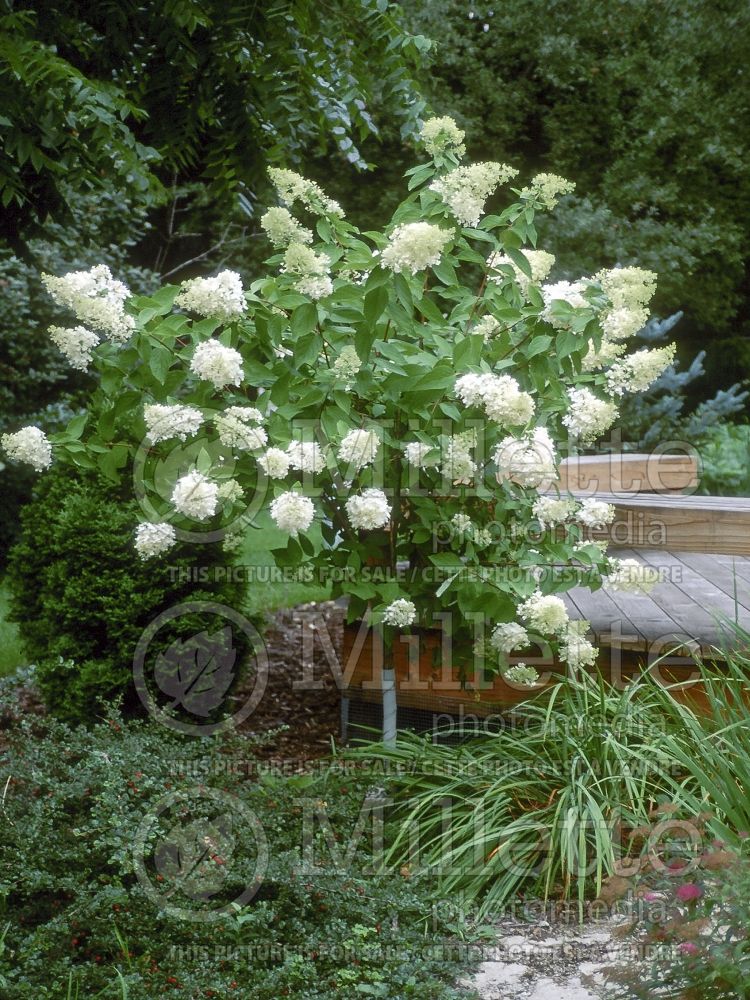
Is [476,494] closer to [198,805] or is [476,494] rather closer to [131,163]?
[198,805]

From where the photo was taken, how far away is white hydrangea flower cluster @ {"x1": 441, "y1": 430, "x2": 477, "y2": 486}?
2.68 m

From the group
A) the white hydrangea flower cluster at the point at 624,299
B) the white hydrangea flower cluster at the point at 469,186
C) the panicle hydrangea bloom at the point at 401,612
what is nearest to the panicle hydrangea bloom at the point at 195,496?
the panicle hydrangea bloom at the point at 401,612

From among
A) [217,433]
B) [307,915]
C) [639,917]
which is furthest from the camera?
[217,433]

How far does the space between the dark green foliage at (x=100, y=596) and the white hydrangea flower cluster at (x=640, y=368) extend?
6.14ft

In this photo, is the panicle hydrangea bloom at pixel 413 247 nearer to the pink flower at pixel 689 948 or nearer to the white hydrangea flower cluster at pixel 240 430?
the white hydrangea flower cluster at pixel 240 430

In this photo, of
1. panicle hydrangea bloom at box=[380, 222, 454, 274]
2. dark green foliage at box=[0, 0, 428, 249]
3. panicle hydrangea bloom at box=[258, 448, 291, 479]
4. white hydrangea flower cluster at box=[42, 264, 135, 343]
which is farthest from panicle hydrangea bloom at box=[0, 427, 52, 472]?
dark green foliage at box=[0, 0, 428, 249]

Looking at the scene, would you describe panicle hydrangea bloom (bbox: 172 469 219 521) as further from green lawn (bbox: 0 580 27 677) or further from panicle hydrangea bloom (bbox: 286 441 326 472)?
green lawn (bbox: 0 580 27 677)

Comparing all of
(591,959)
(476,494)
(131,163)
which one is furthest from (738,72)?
(591,959)

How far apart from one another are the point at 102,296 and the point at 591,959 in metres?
2.09

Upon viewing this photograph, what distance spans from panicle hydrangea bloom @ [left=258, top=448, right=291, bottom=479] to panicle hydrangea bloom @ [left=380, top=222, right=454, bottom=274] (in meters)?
0.52

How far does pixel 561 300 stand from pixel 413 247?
50 centimetres

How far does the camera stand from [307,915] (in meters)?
2.69

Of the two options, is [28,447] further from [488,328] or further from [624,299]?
[624,299]

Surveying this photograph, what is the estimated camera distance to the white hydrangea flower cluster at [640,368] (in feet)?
8.96
